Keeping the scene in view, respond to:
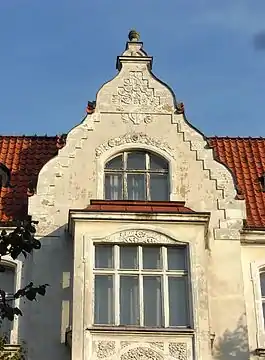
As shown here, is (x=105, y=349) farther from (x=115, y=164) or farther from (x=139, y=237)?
(x=115, y=164)

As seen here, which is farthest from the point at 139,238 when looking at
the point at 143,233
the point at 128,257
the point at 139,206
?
the point at 139,206

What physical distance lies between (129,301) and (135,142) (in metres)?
4.40

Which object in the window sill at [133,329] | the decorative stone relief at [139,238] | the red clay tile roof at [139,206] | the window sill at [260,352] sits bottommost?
the window sill at [260,352]

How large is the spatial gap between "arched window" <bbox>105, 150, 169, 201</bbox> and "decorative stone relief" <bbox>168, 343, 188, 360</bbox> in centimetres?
382

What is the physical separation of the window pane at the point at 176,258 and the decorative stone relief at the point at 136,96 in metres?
4.21

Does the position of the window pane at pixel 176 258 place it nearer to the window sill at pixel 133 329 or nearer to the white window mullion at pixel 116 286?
the white window mullion at pixel 116 286

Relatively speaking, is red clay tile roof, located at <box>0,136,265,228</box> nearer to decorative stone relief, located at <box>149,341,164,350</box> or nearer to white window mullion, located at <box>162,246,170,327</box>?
white window mullion, located at <box>162,246,170,327</box>

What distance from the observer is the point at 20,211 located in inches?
696

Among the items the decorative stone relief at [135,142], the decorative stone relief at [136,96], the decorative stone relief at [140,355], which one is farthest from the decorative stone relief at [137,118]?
the decorative stone relief at [140,355]

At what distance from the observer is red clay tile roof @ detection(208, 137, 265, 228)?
1814 cm

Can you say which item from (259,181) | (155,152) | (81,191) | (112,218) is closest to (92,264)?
(112,218)

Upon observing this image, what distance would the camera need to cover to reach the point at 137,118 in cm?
1864

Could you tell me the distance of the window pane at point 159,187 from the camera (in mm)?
17531

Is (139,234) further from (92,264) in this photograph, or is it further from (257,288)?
(257,288)
